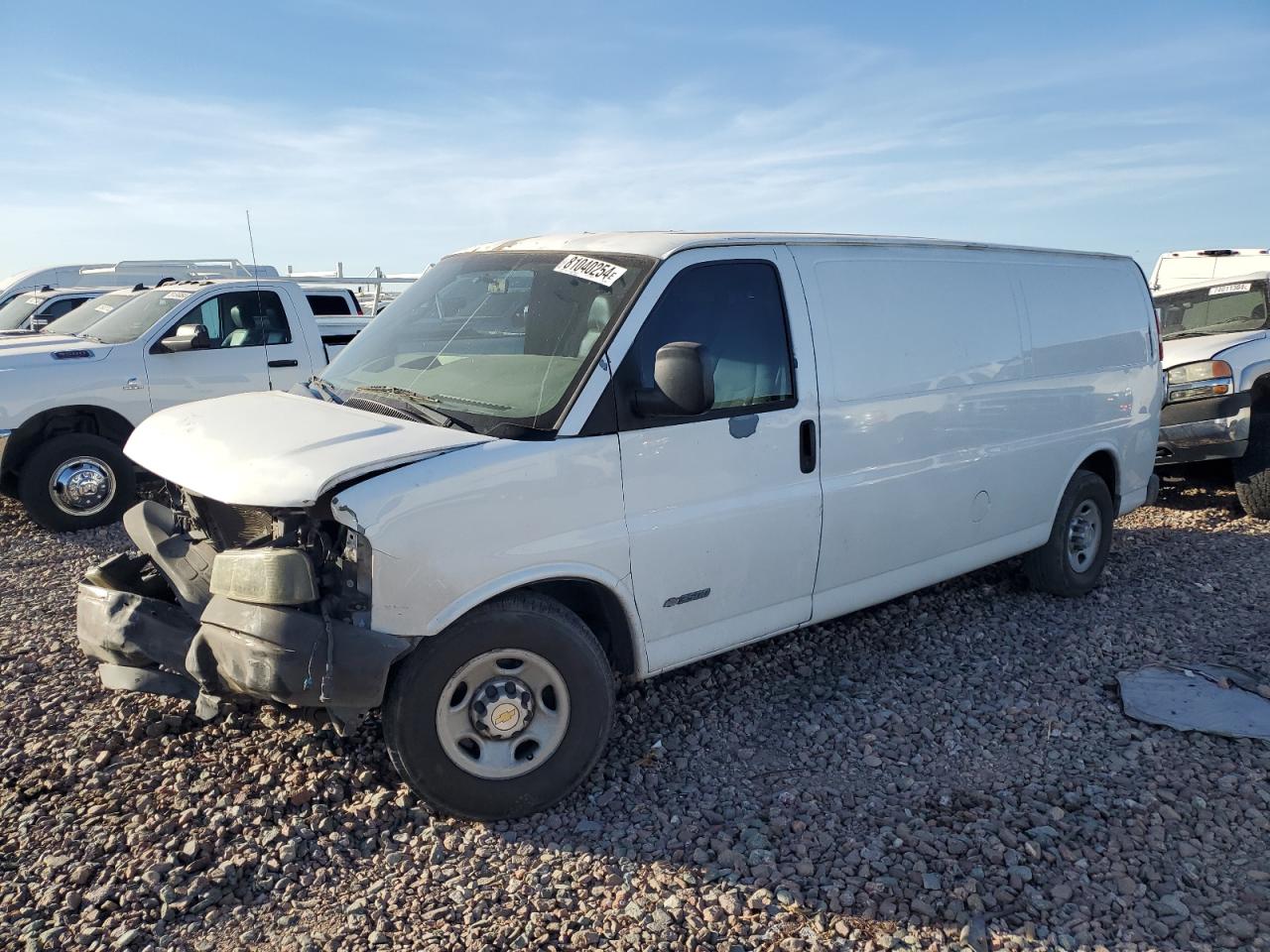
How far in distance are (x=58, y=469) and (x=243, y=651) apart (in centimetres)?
575


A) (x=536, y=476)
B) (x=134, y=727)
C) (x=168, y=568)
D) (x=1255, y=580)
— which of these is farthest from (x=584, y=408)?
(x=1255, y=580)

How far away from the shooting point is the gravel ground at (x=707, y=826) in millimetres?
3035

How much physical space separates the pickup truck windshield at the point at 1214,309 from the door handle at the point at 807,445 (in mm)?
6619

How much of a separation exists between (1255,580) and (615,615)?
193 inches

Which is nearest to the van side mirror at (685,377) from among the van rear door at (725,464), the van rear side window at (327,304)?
the van rear door at (725,464)

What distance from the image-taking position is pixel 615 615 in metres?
3.81

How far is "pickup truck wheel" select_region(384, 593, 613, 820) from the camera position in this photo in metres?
3.34

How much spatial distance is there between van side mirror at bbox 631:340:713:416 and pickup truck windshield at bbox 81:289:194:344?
671 cm

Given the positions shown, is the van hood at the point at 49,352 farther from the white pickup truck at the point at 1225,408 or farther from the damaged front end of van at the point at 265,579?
the white pickup truck at the point at 1225,408

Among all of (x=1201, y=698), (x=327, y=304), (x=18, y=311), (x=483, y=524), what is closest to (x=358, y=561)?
(x=483, y=524)

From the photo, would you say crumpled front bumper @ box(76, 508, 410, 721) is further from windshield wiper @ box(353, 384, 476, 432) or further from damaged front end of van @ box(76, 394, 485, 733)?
windshield wiper @ box(353, 384, 476, 432)

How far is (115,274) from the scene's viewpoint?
15859 millimetres

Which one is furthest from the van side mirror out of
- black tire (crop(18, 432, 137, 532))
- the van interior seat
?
black tire (crop(18, 432, 137, 532))

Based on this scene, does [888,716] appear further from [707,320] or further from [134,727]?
[134,727]
